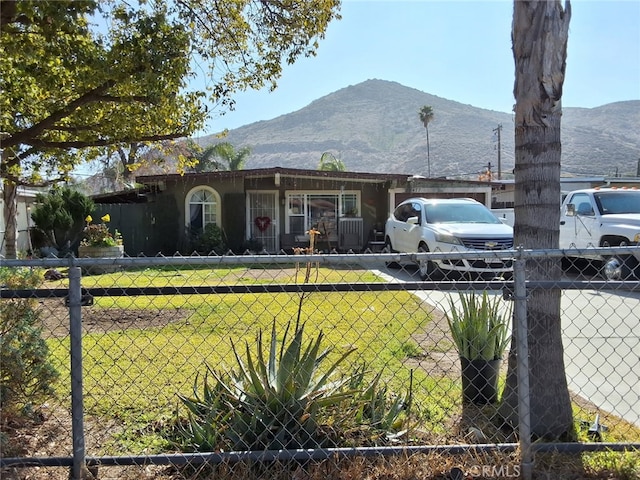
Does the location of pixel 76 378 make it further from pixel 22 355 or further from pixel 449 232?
pixel 449 232

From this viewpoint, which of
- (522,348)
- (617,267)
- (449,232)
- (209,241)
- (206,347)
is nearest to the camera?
(522,348)

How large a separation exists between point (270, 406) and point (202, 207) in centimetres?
1547

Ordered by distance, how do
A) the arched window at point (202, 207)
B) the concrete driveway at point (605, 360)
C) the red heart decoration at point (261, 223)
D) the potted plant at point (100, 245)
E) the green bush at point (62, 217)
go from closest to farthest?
the concrete driveway at point (605, 360), the potted plant at point (100, 245), the green bush at point (62, 217), the arched window at point (202, 207), the red heart decoration at point (261, 223)

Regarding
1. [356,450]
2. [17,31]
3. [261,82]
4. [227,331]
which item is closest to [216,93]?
[261,82]

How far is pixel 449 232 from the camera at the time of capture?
10406 millimetres

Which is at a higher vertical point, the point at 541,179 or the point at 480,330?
the point at 541,179

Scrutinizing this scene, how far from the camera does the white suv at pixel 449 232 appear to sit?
9922mm

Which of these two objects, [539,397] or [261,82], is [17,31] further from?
[539,397]

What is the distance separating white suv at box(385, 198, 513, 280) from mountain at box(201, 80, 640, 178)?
74.7m

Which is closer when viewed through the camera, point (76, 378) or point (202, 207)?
point (76, 378)

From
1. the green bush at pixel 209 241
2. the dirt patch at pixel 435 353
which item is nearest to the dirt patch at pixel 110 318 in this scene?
the dirt patch at pixel 435 353

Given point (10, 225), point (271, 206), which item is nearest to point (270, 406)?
point (10, 225)

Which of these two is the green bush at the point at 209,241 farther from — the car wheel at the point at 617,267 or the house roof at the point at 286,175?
the car wheel at the point at 617,267

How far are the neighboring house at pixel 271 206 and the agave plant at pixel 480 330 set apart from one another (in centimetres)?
1314
